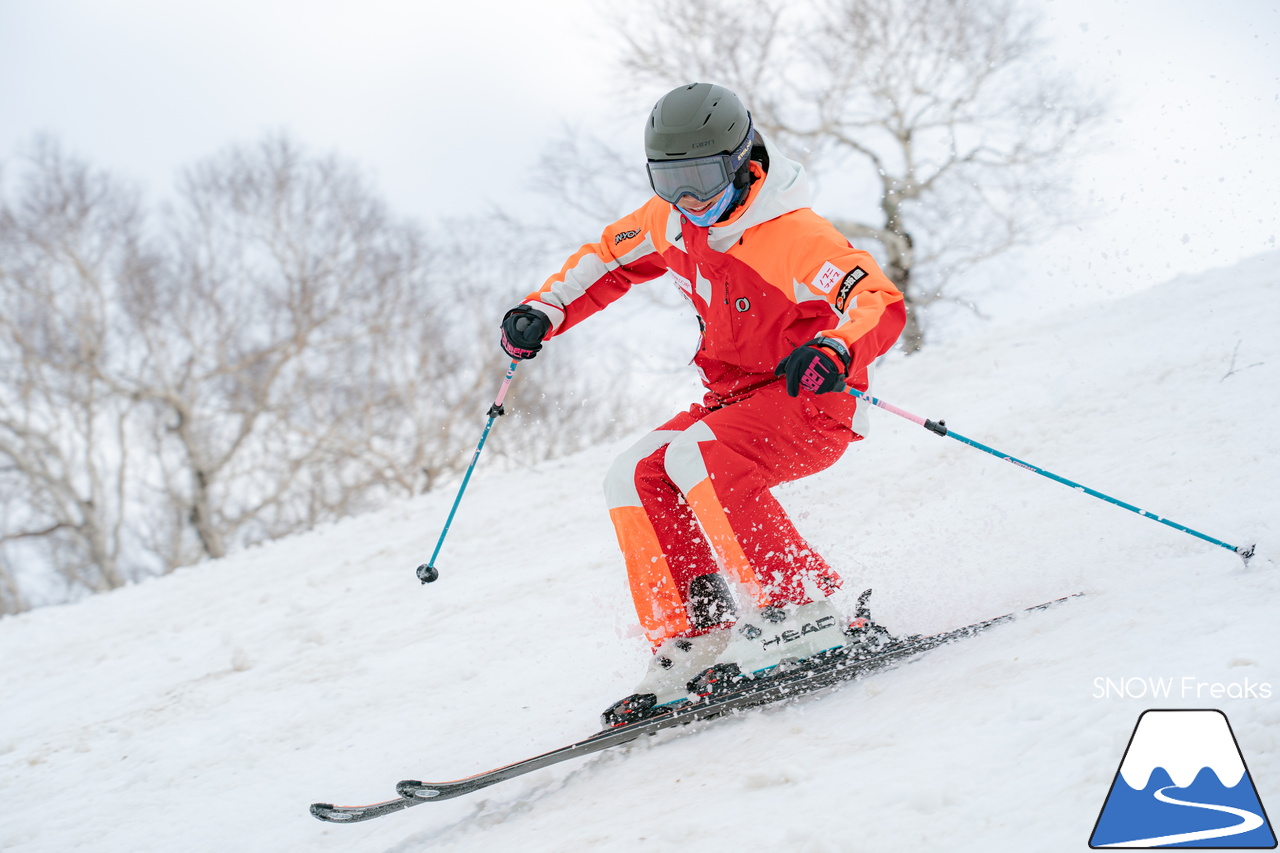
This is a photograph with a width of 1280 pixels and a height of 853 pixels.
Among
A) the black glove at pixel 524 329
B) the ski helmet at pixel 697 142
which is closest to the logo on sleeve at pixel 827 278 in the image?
the ski helmet at pixel 697 142

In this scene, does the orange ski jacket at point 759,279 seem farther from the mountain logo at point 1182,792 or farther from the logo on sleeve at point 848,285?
the mountain logo at point 1182,792

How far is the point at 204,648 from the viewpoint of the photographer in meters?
4.74

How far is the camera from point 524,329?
3.13 m

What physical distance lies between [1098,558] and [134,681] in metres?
4.69

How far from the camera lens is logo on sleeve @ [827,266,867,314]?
2.48m

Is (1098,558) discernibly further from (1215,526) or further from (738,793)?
(738,793)

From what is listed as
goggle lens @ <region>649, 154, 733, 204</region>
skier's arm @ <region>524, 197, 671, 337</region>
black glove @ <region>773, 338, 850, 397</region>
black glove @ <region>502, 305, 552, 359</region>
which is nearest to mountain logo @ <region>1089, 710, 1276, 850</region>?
black glove @ <region>773, 338, 850, 397</region>

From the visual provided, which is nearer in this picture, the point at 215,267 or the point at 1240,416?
the point at 1240,416

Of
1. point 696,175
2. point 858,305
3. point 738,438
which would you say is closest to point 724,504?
point 738,438

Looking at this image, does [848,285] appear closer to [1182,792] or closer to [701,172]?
[701,172]

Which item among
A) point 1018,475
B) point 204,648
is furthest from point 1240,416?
point 204,648

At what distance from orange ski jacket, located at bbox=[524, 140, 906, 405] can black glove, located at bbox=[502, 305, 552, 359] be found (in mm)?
47

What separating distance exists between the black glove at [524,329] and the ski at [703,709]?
55.7 inches

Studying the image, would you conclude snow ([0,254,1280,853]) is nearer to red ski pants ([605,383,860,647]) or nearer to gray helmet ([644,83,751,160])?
red ski pants ([605,383,860,647])
